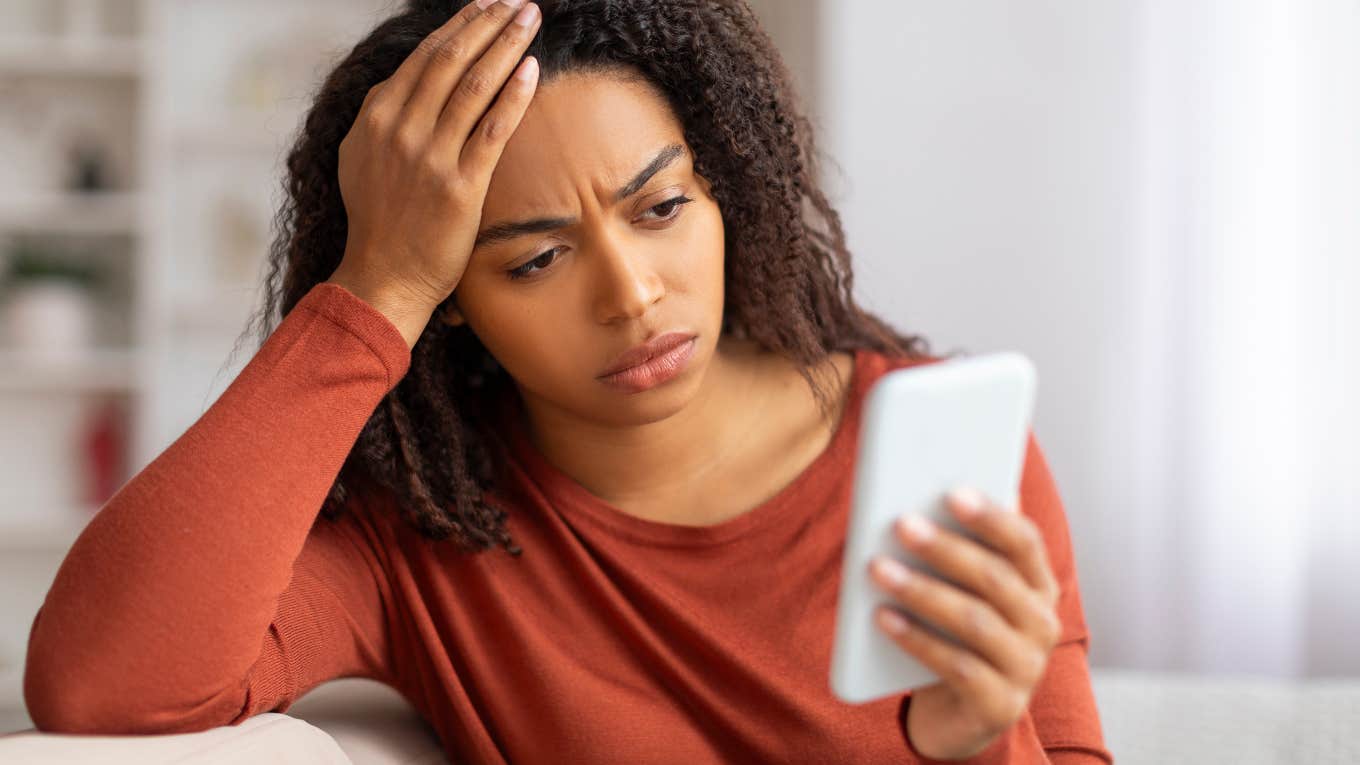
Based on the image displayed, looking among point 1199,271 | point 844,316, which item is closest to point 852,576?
point 844,316

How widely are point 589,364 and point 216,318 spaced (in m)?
2.88

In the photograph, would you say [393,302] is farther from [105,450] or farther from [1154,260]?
[105,450]

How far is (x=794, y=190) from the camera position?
51.9 inches

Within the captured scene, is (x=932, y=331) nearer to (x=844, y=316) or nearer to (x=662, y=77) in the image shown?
(x=844, y=316)

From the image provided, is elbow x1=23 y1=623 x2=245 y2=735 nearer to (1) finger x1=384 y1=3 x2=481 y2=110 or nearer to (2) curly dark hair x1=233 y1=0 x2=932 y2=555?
(2) curly dark hair x1=233 y1=0 x2=932 y2=555

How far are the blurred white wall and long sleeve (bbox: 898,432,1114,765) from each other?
1.17 meters

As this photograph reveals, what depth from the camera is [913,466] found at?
0.80 meters

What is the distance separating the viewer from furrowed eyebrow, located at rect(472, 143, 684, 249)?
3.62 ft

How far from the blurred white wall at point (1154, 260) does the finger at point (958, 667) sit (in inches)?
65.4

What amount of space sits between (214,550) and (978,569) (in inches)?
22.0

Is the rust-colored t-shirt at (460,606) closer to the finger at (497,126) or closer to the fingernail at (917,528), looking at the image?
the finger at (497,126)

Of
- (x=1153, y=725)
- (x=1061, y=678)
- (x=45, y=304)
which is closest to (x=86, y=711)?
(x=1061, y=678)

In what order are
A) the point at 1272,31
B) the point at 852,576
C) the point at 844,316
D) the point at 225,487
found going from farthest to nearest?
the point at 1272,31 → the point at 844,316 → the point at 225,487 → the point at 852,576

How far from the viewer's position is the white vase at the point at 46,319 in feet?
11.8
